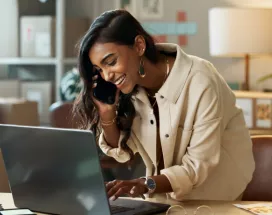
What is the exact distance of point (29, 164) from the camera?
1.76 m

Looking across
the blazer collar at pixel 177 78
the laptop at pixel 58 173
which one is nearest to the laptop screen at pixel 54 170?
the laptop at pixel 58 173

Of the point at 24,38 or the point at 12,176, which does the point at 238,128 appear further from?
the point at 24,38

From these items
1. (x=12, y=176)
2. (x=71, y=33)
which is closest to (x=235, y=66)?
(x=71, y=33)

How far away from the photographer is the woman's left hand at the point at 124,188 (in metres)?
1.70

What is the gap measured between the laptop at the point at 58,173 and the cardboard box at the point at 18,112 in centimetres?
225

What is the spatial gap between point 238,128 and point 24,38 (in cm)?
320

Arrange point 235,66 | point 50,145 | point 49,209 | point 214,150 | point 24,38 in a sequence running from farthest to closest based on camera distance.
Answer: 1. point 24,38
2. point 235,66
3. point 214,150
4. point 49,209
5. point 50,145

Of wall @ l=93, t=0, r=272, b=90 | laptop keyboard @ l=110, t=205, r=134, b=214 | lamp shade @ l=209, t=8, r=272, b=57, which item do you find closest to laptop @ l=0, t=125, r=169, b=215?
laptop keyboard @ l=110, t=205, r=134, b=214

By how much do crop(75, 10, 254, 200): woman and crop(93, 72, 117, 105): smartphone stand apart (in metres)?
0.02

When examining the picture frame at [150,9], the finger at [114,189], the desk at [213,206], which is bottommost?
the desk at [213,206]

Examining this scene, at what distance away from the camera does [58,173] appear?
169cm

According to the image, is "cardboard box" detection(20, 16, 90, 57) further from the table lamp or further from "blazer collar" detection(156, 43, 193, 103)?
"blazer collar" detection(156, 43, 193, 103)

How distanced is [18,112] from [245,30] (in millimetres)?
1415

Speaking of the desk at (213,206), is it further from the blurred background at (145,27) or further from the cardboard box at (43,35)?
the cardboard box at (43,35)
